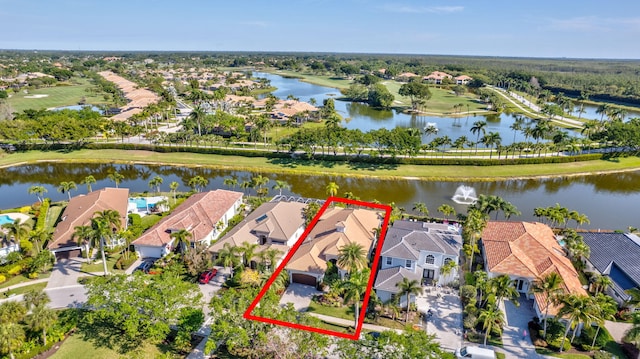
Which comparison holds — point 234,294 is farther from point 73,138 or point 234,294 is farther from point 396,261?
point 73,138

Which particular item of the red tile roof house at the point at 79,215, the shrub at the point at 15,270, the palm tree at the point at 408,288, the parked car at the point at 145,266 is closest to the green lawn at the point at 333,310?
the palm tree at the point at 408,288

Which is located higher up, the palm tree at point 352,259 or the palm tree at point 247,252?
the palm tree at point 352,259

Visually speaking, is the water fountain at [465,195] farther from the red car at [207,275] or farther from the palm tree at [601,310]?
the red car at [207,275]

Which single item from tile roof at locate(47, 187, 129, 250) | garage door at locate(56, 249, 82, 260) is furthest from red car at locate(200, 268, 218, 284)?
garage door at locate(56, 249, 82, 260)

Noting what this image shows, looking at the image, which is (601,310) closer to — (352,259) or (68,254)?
(352,259)

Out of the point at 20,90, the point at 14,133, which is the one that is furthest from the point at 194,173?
the point at 20,90
